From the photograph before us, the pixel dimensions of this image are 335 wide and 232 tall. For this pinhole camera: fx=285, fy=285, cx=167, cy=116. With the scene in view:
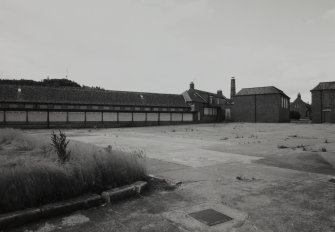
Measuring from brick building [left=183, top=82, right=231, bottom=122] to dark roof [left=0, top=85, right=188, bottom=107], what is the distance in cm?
319

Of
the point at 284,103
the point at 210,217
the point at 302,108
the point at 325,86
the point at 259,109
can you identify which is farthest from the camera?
the point at 302,108

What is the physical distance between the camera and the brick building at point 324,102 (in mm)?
51438

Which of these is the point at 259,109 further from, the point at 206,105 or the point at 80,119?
the point at 80,119

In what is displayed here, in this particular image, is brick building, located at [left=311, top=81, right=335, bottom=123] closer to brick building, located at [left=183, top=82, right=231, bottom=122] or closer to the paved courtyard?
brick building, located at [left=183, top=82, right=231, bottom=122]

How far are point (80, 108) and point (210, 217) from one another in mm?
38060

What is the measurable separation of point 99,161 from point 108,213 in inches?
72.5

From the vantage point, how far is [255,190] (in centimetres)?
637

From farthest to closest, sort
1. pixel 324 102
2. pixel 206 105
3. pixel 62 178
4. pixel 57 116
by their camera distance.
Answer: pixel 206 105 → pixel 324 102 → pixel 57 116 → pixel 62 178

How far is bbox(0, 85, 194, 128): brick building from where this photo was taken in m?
35.7

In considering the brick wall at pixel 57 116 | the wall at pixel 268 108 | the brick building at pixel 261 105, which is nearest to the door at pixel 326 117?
Answer: the brick building at pixel 261 105

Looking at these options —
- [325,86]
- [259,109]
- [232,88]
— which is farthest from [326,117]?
[232,88]

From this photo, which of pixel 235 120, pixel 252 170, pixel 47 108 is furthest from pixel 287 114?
pixel 252 170

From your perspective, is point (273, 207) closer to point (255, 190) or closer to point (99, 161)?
point (255, 190)

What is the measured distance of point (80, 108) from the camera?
40.4 metres
